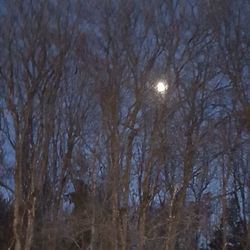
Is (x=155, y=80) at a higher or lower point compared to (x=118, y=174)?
higher

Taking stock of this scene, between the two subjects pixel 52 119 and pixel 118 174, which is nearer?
pixel 118 174

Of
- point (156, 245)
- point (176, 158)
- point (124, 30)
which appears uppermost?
point (124, 30)

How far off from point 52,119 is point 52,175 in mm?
3241

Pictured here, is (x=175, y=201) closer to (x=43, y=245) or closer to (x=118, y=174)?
(x=118, y=174)

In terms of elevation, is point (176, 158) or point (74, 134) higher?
point (74, 134)

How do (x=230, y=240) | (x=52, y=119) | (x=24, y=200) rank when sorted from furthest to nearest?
(x=230, y=240), (x=52, y=119), (x=24, y=200)

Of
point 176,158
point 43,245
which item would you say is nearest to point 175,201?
point 176,158

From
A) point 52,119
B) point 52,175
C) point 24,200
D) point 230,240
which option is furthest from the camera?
point 230,240

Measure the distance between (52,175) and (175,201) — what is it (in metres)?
7.15

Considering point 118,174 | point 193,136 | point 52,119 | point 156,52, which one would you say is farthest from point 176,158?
point 52,119

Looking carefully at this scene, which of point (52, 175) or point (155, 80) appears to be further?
point (52, 175)

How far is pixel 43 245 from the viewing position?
23438 mm

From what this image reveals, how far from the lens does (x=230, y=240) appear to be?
29.3 m

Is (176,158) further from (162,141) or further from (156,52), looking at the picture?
(156,52)
